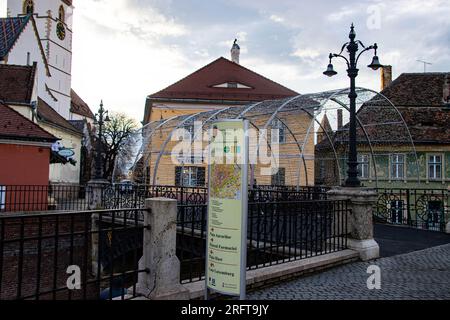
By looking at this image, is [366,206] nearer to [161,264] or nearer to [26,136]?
[161,264]

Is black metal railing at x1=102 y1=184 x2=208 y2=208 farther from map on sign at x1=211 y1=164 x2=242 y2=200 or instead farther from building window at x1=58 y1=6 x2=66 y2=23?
building window at x1=58 y1=6 x2=66 y2=23

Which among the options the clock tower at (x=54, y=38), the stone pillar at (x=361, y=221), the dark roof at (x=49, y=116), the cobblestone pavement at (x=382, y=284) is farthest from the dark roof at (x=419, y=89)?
the clock tower at (x=54, y=38)

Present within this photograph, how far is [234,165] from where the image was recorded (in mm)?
4555

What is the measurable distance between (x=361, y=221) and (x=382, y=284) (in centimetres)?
219

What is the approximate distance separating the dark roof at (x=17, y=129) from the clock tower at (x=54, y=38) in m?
30.7

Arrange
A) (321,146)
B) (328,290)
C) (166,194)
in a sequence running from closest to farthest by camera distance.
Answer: (328,290) → (166,194) → (321,146)

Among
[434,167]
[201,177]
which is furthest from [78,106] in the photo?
[434,167]

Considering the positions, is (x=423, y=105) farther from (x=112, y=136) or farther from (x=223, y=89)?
(x=112, y=136)

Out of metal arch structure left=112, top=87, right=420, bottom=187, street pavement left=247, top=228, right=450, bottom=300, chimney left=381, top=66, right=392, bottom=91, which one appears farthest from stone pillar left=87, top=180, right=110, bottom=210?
chimney left=381, top=66, right=392, bottom=91

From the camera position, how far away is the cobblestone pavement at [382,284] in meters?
5.93

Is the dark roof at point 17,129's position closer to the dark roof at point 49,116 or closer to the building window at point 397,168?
→ the dark roof at point 49,116
